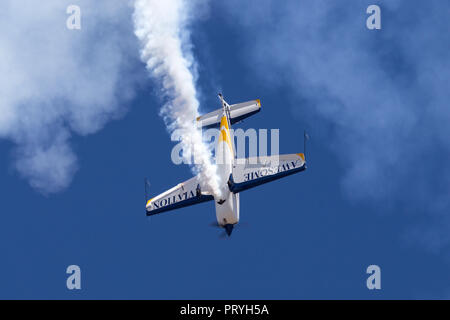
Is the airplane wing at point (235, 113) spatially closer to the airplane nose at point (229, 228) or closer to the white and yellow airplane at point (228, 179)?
the white and yellow airplane at point (228, 179)

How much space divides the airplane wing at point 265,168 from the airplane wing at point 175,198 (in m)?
3.92

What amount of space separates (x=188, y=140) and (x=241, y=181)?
637 centimetres

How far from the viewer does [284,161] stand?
67875mm

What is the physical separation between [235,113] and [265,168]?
736 cm

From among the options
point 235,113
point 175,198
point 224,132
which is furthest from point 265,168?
point 175,198

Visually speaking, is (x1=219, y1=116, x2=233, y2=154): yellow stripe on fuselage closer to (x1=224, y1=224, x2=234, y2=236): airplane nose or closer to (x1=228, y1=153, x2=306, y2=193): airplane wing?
(x1=228, y1=153, x2=306, y2=193): airplane wing

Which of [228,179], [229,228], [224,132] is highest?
[224,132]

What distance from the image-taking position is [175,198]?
68438 millimetres

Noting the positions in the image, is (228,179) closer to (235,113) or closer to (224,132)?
(224,132)

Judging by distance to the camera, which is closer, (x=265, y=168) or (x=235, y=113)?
(x=265, y=168)

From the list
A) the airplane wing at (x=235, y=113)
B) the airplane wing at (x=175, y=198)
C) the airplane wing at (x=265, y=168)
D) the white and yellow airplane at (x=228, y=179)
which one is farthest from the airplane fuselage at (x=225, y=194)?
the airplane wing at (x=235, y=113)

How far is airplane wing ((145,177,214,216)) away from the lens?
222 ft
